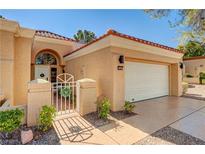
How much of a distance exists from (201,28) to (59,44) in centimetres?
1057

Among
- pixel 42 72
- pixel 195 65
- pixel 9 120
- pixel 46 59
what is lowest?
pixel 9 120

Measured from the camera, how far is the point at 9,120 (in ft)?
11.9

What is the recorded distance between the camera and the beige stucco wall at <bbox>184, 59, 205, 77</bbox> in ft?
70.2

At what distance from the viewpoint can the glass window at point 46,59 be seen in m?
11.9

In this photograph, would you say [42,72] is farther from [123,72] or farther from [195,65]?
[195,65]

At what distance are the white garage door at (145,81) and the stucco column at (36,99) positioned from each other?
4.36 meters

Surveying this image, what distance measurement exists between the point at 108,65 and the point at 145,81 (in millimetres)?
3379

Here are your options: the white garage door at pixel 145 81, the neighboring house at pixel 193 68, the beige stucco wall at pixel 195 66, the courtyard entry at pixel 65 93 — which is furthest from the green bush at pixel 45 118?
the beige stucco wall at pixel 195 66

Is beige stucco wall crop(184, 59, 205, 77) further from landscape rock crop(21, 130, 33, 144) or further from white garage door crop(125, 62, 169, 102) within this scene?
landscape rock crop(21, 130, 33, 144)

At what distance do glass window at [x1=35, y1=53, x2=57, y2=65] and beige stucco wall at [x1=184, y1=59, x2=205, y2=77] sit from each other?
2211cm

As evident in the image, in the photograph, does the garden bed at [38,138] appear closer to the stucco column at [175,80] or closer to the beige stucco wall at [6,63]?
the beige stucco wall at [6,63]

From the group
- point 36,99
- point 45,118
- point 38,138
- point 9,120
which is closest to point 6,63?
point 36,99

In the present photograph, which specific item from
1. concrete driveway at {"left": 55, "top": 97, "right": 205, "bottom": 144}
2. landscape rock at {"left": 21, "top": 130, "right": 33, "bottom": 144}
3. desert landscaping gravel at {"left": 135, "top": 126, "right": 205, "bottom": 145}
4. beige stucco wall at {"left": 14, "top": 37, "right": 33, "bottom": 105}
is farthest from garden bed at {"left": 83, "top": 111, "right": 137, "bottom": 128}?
beige stucco wall at {"left": 14, "top": 37, "right": 33, "bottom": 105}

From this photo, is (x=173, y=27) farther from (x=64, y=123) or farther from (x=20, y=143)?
(x=20, y=143)
